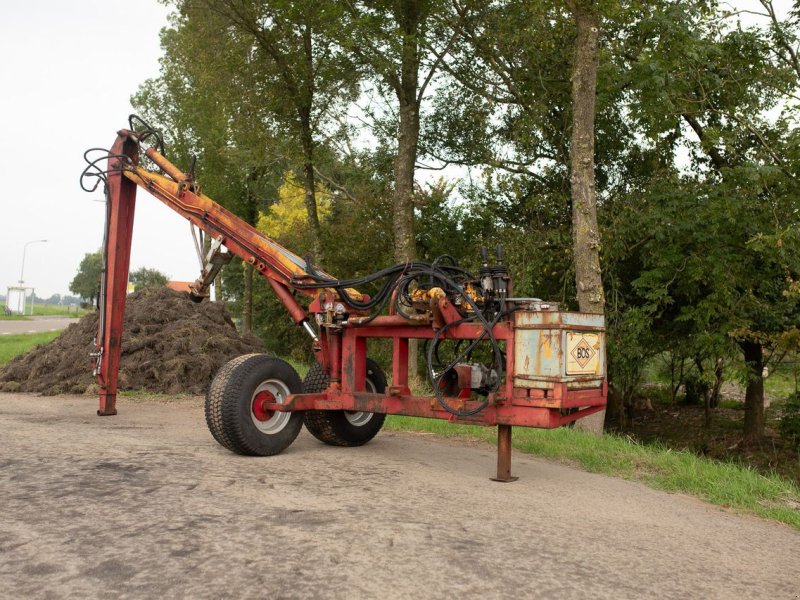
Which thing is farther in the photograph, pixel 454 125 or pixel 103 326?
pixel 454 125

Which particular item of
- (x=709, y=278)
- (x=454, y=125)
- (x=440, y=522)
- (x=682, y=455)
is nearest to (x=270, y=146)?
(x=454, y=125)

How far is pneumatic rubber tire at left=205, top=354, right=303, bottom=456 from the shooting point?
650 cm

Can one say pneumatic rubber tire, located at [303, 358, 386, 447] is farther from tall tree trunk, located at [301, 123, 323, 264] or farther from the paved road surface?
the paved road surface

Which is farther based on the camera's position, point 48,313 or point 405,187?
point 48,313

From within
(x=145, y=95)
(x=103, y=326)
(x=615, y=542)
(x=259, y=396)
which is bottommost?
(x=615, y=542)

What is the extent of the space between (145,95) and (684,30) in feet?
84.8

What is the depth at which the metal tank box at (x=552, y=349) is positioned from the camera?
571 centimetres

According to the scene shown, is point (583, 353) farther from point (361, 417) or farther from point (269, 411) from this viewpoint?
point (269, 411)

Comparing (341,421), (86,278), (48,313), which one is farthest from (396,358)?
(86,278)

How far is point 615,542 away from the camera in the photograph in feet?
14.8

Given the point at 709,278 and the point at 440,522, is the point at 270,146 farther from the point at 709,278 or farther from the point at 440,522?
the point at 440,522

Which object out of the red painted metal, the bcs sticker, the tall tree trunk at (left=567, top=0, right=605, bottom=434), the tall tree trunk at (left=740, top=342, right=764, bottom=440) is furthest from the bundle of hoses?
the tall tree trunk at (left=740, top=342, right=764, bottom=440)

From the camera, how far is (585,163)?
11.3 metres

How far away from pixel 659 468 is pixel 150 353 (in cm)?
945
